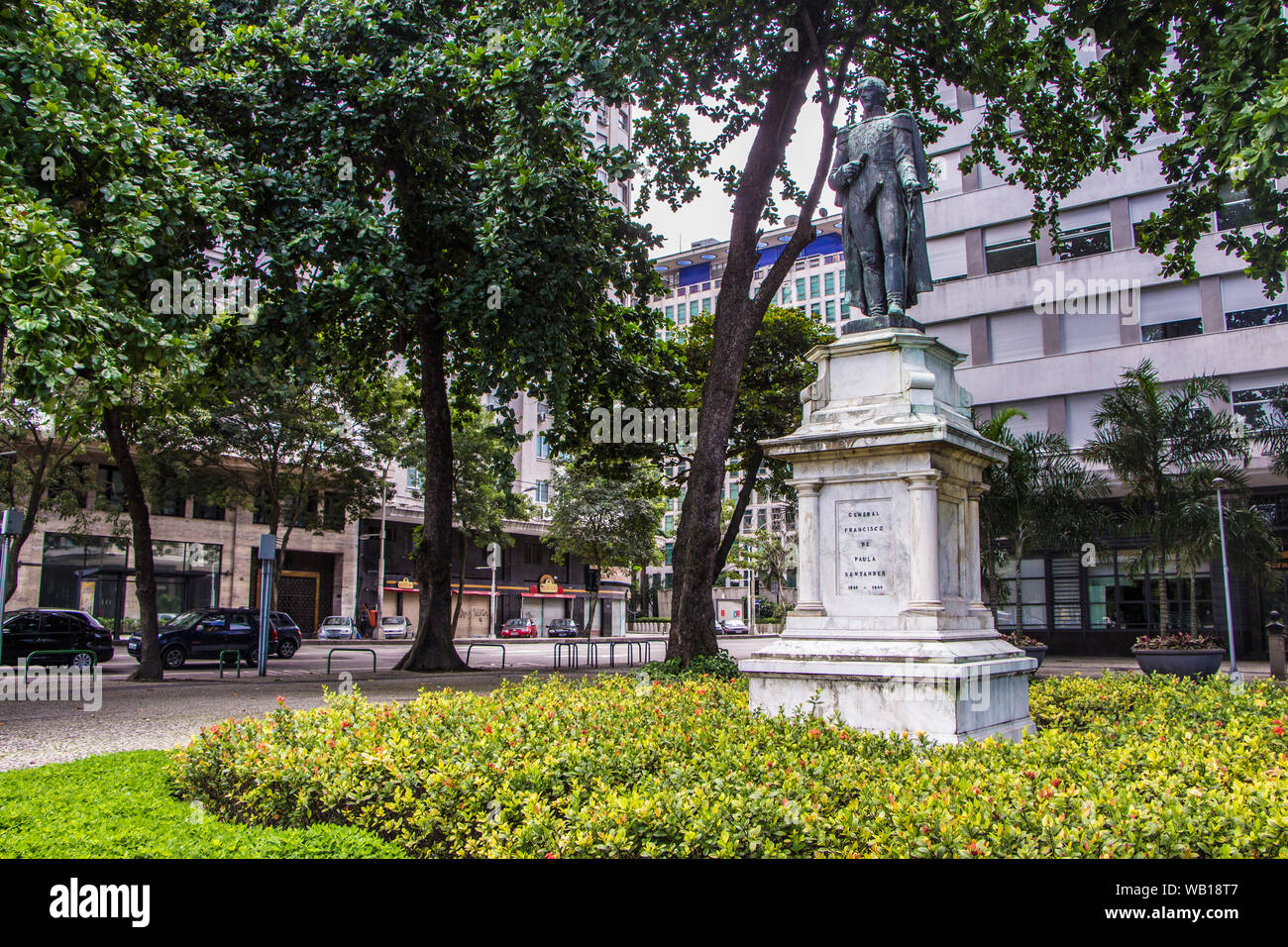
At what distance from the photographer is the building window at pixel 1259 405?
24.7m

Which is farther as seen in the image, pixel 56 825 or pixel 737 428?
pixel 737 428

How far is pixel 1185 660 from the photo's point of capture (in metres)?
17.3

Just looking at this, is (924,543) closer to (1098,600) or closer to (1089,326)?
(1089,326)

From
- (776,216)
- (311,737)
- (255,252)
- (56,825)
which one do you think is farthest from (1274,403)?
(56,825)

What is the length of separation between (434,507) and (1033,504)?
14.1 m

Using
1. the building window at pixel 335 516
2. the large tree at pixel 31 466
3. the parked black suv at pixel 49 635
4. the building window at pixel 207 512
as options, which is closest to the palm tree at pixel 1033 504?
the building window at pixel 335 516

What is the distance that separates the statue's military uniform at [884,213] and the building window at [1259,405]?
Answer: 2014 centimetres

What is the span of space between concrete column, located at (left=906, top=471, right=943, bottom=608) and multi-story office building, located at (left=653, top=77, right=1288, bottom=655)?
70.2 feet

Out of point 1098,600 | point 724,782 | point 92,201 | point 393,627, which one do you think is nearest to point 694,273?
point 393,627

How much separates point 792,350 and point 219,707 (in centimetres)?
1830

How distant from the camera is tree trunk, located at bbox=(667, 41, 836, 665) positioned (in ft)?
48.8

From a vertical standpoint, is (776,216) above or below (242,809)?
above

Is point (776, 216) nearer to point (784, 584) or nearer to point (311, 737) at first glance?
point (311, 737)

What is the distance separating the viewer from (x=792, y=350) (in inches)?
1070
